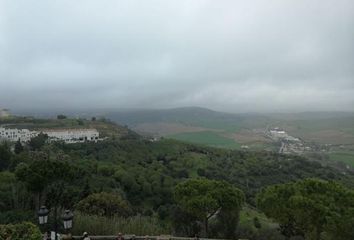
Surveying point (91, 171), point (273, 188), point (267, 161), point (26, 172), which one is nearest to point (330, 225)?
point (273, 188)

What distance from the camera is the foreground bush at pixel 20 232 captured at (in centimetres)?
1042

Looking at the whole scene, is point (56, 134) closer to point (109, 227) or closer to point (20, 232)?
point (109, 227)

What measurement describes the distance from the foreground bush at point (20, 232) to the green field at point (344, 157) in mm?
101053

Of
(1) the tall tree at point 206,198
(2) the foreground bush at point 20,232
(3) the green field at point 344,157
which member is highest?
(2) the foreground bush at point 20,232

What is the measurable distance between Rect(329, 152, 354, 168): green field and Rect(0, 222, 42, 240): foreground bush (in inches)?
3978

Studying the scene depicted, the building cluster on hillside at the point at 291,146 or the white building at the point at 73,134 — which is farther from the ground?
the white building at the point at 73,134

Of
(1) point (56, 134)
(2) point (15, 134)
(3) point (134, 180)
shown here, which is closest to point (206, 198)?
(3) point (134, 180)

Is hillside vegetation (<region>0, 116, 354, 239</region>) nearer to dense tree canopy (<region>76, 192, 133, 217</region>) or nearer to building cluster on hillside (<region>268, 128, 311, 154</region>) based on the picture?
dense tree canopy (<region>76, 192, 133, 217</region>)

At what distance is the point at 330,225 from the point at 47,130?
3257 inches

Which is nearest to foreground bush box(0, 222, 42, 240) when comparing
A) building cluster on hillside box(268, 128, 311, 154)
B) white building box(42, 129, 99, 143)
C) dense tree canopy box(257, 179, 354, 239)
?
dense tree canopy box(257, 179, 354, 239)

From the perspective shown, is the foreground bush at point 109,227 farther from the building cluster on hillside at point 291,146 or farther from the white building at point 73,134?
the building cluster on hillside at point 291,146

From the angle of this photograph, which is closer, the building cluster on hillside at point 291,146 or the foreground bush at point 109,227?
the foreground bush at point 109,227

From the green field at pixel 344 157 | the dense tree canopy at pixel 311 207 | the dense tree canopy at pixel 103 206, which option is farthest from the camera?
the green field at pixel 344 157

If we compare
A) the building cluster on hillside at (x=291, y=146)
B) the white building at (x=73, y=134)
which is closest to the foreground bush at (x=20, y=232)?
the white building at (x=73, y=134)
